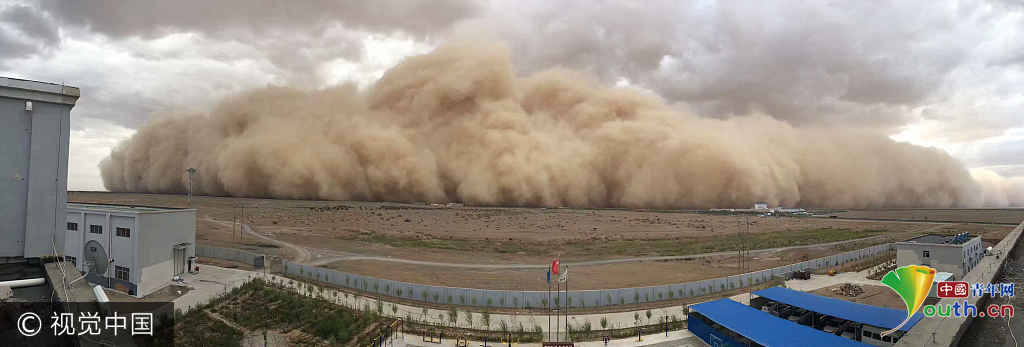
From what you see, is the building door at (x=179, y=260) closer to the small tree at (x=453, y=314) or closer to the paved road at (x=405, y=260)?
the paved road at (x=405, y=260)

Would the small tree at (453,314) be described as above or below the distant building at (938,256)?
below

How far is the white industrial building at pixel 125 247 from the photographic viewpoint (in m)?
20.4

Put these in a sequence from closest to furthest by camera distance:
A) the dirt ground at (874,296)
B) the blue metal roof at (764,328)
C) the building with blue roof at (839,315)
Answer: the blue metal roof at (764,328), the building with blue roof at (839,315), the dirt ground at (874,296)

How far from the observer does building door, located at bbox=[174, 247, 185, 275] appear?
22875 mm

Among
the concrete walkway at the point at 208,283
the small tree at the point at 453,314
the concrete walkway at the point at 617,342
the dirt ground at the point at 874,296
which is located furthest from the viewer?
the dirt ground at the point at 874,296

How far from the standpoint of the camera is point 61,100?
609 cm

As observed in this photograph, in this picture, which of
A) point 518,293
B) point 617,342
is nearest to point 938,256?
point 617,342

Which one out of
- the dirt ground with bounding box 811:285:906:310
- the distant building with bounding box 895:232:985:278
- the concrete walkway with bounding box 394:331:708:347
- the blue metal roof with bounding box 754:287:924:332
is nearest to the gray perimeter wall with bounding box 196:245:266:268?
the concrete walkway with bounding box 394:331:708:347

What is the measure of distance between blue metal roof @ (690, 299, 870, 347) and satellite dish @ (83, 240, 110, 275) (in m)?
23.2

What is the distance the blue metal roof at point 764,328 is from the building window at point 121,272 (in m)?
21.6

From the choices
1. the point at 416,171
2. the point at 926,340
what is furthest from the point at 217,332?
the point at 416,171

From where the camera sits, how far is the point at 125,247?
20703 millimetres

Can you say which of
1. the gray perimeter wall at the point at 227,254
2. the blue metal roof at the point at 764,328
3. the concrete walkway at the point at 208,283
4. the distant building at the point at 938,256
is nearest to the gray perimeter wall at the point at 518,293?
the concrete walkway at the point at 208,283

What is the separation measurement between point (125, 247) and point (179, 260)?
271 cm
